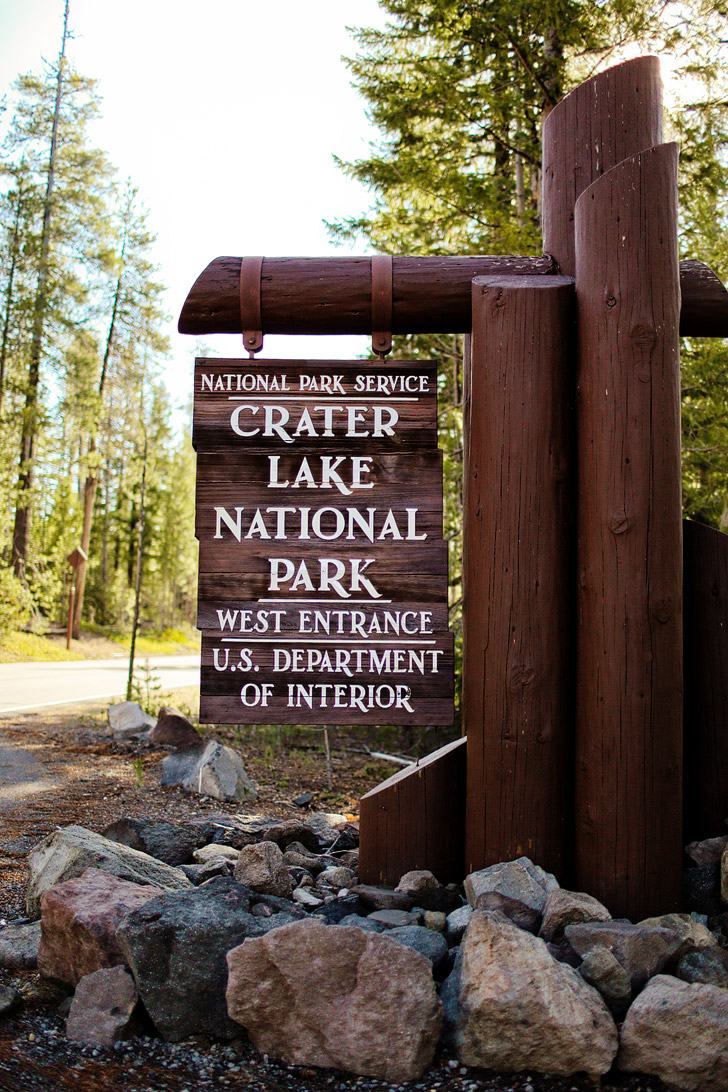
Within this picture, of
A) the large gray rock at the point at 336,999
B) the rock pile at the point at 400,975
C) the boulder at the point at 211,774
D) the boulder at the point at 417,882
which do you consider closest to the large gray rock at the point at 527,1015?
the rock pile at the point at 400,975

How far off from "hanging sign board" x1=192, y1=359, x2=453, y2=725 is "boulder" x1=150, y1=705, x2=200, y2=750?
4.43 metres

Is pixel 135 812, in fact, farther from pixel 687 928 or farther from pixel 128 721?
A: pixel 687 928

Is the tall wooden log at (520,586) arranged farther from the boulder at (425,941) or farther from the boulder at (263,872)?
the boulder at (263,872)

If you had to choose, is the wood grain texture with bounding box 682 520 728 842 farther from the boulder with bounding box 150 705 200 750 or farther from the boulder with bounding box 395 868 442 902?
the boulder with bounding box 150 705 200 750

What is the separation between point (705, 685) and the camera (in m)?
4.06

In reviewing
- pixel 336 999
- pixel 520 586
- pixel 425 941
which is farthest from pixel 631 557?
pixel 336 999

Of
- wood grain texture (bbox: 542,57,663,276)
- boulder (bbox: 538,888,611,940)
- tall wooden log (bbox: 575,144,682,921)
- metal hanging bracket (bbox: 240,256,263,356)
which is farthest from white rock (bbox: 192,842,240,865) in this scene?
wood grain texture (bbox: 542,57,663,276)

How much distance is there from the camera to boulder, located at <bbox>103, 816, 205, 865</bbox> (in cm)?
441

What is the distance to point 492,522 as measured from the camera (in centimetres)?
375

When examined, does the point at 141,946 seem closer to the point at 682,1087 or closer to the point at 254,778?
the point at 682,1087

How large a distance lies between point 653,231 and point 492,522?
4.83ft

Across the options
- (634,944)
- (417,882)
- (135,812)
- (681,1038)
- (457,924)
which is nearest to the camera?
(681,1038)

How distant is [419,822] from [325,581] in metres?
1.21

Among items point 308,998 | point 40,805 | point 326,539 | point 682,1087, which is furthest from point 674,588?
point 40,805
